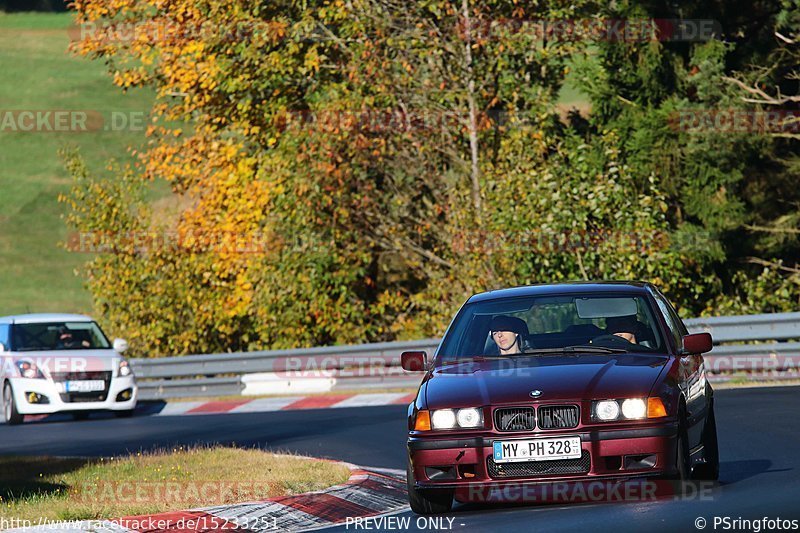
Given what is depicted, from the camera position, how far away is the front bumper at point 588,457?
8547mm

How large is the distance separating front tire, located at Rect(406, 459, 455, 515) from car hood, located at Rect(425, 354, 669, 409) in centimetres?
52

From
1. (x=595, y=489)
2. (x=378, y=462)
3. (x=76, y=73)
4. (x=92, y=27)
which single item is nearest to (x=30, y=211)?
(x=76, y=73)

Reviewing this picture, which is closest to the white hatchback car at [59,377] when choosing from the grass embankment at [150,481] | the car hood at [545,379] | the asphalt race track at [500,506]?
the asphalt race track at [500,506]

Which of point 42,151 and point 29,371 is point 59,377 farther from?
point 42,151

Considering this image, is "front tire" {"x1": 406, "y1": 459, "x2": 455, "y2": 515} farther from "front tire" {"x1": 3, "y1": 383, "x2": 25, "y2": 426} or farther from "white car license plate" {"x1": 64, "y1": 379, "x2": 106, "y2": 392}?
"front tire" {"x1": 3, "y1": 383, "x2": 25, "y2": 426}

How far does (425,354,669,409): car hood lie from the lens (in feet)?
28.7

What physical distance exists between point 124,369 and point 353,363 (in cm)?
345

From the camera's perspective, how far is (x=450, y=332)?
33.6 feet

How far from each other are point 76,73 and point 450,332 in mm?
73813

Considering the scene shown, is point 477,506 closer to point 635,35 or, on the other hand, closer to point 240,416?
point 240,416

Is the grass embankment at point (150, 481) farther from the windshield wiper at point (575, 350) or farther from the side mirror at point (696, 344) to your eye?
the side mirror at point (696, 344)

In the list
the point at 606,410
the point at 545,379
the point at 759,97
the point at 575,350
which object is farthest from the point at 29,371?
the point at 606,410
